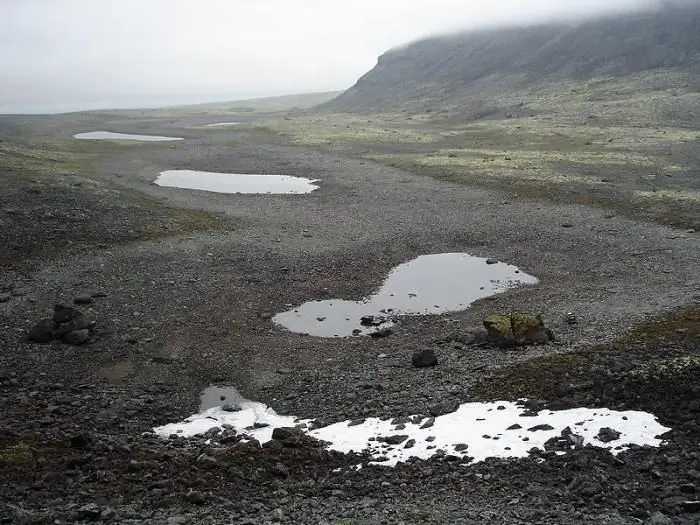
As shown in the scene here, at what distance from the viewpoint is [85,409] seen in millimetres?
18656

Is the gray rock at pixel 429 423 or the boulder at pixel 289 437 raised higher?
the boulder at pixel 289 437

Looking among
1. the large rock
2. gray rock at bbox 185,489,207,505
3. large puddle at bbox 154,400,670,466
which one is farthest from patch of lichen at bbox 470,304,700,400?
gray rock at bbox 185,489,207,505

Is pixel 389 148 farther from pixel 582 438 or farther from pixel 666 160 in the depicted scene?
pixel 582 438

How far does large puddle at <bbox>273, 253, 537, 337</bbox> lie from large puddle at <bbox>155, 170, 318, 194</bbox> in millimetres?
25602

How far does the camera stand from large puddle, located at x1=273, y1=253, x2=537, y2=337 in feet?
86.3

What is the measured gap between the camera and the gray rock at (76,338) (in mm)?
23297

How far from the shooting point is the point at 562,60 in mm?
161000

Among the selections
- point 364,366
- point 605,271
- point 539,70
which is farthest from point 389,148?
point 539,70

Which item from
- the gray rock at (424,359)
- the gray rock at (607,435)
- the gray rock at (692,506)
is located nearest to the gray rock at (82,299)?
the gray rock at (424,359)

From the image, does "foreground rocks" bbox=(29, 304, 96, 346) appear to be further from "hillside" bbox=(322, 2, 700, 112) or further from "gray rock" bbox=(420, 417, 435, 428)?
"hillside" bbox=(322, 2, 700, 112)

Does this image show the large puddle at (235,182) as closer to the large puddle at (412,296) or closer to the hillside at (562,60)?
the large puddle at (412,296)

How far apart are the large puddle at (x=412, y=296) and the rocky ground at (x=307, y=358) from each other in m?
1.03

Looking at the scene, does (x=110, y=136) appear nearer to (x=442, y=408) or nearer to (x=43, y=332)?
(x=43, y=332)

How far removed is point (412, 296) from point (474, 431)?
42.6 ft
